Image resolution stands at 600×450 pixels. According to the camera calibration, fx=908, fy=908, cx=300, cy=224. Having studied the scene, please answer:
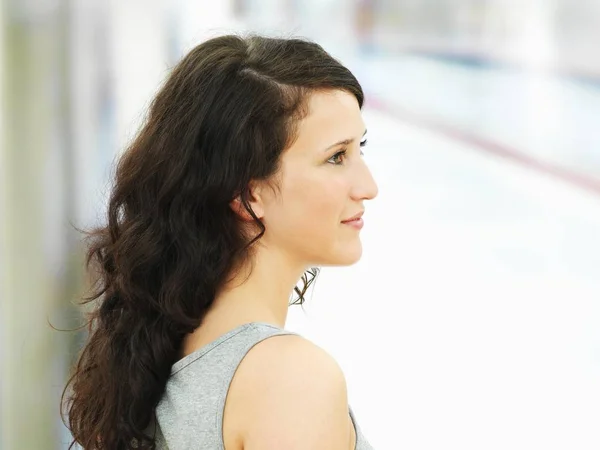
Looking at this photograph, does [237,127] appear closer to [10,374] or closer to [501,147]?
[10,374]

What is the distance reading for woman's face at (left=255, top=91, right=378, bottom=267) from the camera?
1280mm

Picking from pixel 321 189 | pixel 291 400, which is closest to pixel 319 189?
pixel 321 189

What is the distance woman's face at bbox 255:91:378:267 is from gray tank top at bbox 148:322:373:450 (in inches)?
5.7

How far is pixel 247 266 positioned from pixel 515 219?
259 cm

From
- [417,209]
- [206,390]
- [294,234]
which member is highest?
[294,234]

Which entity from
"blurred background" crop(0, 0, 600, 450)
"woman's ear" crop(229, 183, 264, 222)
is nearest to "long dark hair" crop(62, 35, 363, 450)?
"woman's ear" crop(229, 183, 264, 222)

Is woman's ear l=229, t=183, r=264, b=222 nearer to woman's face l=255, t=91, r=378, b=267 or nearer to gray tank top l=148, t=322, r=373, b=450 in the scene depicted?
woman's face l=255, t=91, r=378, b=267

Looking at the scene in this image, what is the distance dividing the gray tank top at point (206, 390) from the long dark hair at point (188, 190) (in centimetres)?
6

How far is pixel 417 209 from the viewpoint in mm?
3855

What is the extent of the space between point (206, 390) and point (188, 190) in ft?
0.93

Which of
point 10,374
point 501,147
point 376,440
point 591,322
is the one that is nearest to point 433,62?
point 501,147

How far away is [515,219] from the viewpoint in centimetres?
371

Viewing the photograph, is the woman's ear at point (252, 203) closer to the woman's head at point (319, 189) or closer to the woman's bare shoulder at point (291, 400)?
the woman's head at point (319, 189)

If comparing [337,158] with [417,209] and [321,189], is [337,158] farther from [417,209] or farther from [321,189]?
[417,209]
